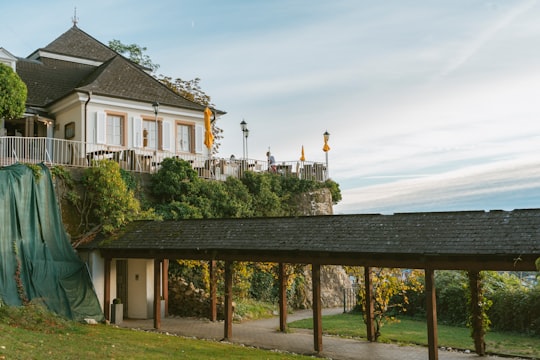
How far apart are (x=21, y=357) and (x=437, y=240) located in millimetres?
8481

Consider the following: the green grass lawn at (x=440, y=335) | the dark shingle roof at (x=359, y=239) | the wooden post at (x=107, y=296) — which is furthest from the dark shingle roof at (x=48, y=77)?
the green grass lawn at (x=440, y=335)

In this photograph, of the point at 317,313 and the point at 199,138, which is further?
the point at 199,138

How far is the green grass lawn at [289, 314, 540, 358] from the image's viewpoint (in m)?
15.3

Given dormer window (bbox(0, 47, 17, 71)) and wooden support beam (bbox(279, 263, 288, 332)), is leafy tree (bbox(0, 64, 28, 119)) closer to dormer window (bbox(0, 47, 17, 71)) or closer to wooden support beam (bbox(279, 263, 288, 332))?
dormer window (bbox(0, 47, 17, 71))

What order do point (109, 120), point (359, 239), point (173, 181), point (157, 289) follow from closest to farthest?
point (359, 239) < point (157, 289) < point (173, 181) < point (109, 120)

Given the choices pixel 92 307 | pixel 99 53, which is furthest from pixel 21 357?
pixel 99 53

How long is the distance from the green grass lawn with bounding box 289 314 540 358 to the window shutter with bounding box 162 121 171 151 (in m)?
11.0

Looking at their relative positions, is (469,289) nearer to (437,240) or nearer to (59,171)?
(437,240)

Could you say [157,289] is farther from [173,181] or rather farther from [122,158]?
[122,158]

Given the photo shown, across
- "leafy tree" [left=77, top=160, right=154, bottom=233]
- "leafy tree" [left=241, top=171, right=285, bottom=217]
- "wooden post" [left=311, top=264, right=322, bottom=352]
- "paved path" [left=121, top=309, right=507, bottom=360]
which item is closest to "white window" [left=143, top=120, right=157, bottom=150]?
"leafy tree" [left=241, top=171, right=285, bottom=217]

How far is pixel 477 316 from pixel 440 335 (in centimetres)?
301

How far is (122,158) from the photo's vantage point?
23.9 metres

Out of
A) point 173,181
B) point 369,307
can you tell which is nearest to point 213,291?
point 173,181

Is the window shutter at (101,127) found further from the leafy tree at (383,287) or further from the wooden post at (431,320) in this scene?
the wooden post at (431,320)
